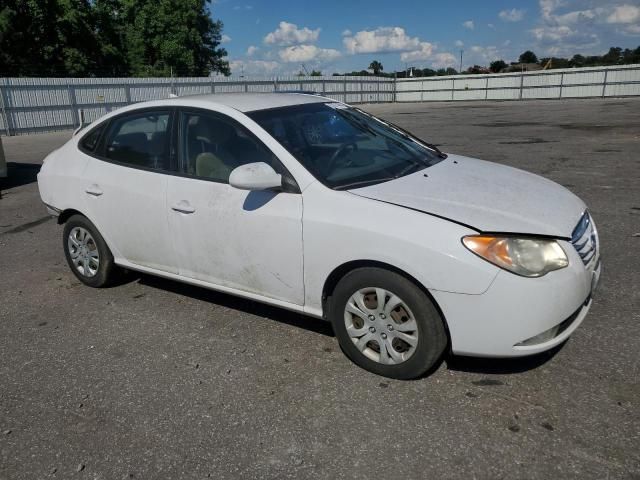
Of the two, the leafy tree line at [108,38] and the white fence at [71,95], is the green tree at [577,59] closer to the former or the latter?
the leafy tree line at [108,38]

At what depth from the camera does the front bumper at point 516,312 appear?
2588mm

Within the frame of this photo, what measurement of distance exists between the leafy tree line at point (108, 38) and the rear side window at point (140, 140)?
124ft

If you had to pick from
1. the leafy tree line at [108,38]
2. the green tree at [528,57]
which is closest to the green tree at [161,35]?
the leafy tree line at [108,38]

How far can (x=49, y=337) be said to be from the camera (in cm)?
379

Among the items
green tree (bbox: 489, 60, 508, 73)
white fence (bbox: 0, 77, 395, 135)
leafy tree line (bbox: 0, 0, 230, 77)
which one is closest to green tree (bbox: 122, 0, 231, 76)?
leafy tree line (bbox: 0, 0, 230, 77)

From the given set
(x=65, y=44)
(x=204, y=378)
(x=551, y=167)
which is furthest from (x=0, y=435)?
(x=65, y=44)

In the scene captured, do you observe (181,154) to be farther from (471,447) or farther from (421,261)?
(471,447)

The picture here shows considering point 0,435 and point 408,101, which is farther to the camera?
point 408,101

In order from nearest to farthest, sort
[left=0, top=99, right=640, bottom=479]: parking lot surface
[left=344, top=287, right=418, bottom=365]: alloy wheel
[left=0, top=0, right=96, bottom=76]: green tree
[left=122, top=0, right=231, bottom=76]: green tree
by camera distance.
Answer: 1. [left=0, top=99, right=640, bottom=479]: parking lot surface
2. [left=344, top=287, right=418, bottom=365]: alloy wheel
3. [left=0, top=0, right=96, bottom=76]: green tree
4. [left=122, top=0, right=231, bottom=76]: green tree

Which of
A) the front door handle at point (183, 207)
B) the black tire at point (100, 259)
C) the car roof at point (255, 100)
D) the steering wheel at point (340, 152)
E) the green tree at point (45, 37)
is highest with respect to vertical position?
the green tree at point (45, 37)

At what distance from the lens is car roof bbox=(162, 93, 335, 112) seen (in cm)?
371

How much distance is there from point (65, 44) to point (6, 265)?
39478mm

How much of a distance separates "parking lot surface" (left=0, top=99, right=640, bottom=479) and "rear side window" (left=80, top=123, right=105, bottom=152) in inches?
48.4

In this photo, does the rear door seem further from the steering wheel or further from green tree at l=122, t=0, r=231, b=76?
green tree at l=122, t=0, r=231, b=76
